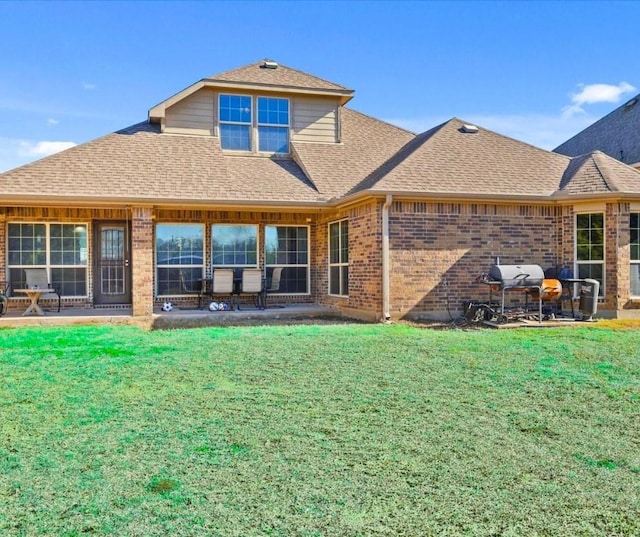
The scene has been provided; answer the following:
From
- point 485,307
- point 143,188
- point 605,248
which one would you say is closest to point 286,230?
point 143,188

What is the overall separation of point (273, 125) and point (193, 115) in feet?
7.02

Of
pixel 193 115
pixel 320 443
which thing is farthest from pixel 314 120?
pixel 320 443

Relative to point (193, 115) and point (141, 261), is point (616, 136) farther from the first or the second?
point (141, 261)

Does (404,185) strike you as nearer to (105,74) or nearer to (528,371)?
(528,371)

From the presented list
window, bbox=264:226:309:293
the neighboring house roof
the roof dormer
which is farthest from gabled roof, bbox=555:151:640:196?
the roof dormer

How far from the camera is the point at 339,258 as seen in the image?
13461mm

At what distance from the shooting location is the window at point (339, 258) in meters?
13.1

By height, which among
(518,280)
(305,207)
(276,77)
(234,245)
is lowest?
(518,280)

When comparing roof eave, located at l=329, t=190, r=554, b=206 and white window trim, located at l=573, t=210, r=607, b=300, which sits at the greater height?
roof eave, located at l=329, t=190, r=554, b=206

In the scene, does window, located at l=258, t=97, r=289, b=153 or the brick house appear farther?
window, located at l=258, t=97, r=289, b=153

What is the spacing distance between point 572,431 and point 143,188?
1025 cm

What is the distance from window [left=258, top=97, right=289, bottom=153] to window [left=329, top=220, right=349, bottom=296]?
303cm

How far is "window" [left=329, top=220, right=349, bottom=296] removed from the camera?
13102mm

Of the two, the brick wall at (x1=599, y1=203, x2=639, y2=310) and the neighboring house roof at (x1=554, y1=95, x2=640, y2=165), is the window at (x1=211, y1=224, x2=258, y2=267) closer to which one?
the brick wall at (x1=599, y1=203, x2=639, y2=310)
